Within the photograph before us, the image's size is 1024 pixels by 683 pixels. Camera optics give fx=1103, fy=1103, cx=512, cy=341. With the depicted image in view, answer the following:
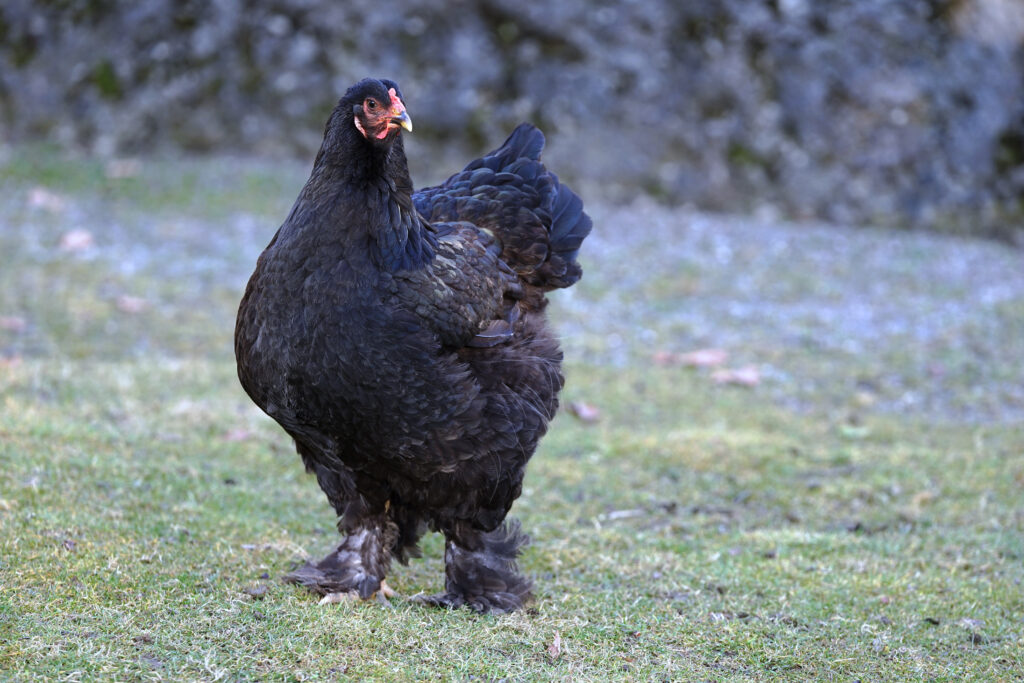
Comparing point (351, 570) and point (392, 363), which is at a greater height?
point (392, 363)

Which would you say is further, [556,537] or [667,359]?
[667,359]

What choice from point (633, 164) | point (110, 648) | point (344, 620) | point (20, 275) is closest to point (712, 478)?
point (344, 620)

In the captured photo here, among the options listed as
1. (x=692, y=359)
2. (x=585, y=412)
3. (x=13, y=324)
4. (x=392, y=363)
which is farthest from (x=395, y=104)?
(x=13, y=324)

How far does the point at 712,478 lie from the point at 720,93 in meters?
10.6

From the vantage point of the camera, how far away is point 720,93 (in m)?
17.3

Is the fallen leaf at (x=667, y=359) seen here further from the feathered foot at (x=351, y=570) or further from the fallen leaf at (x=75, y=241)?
the fallen leaf at (x=75, y=241)

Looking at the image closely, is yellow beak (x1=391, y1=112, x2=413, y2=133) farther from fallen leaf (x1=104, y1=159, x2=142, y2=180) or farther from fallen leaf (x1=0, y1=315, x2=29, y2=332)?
fallen leaf (x1=104, y1=159, x2=142, y2=180)

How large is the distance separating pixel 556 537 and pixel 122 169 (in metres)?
11.7

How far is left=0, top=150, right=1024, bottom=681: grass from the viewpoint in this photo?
4777 mm

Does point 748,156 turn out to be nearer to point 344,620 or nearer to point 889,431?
point 889,431

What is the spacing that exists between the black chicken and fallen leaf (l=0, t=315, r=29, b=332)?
237 inches

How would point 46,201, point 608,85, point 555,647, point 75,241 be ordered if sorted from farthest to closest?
point 608,85 → point 46,201 → point 75,241 → point 555,647

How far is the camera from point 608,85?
17328 millimetres

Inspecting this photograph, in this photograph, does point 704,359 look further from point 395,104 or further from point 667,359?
point 395,104
